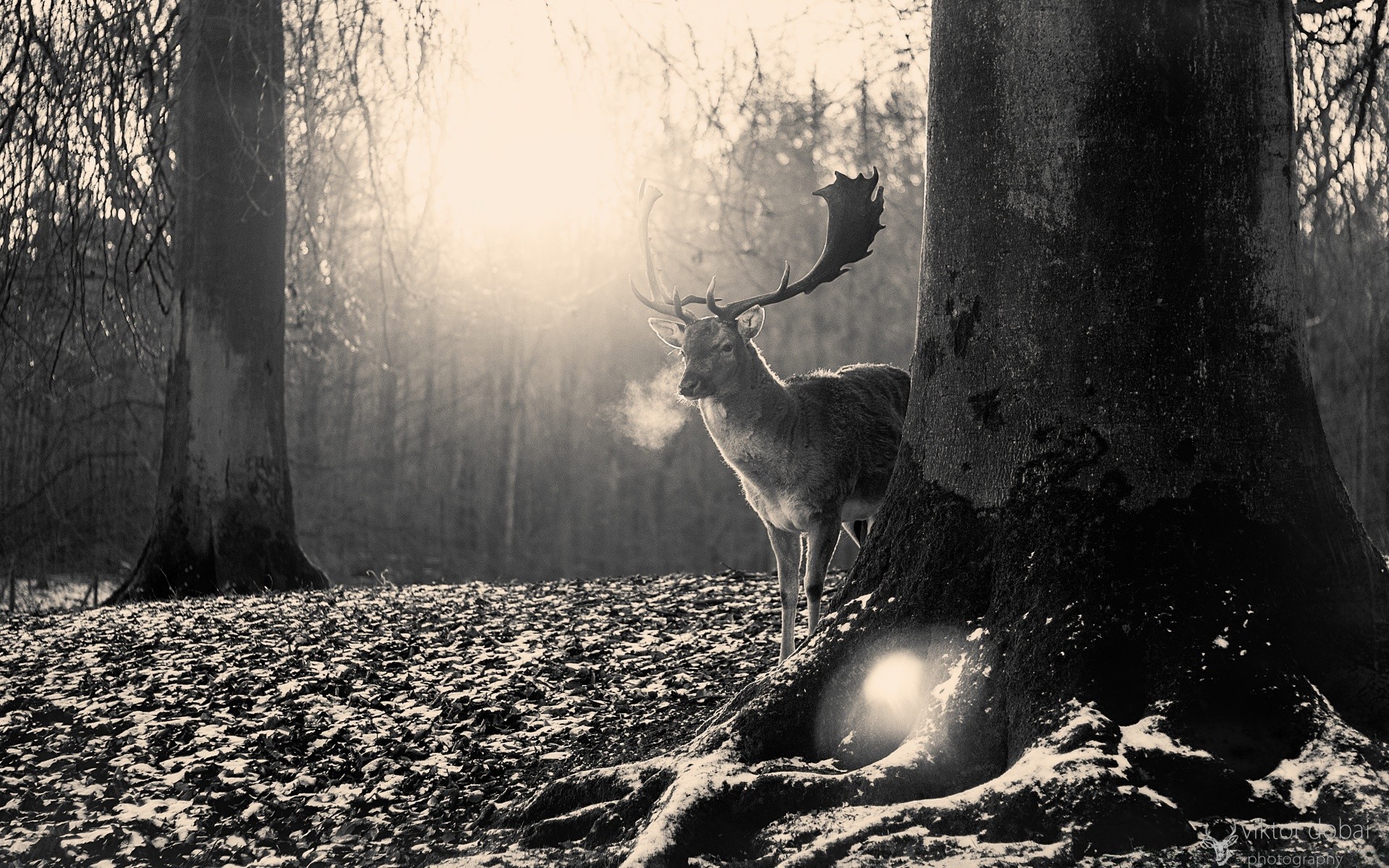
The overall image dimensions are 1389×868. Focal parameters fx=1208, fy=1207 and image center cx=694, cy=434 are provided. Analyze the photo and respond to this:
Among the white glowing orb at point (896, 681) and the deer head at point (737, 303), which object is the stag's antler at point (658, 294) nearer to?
the deer head at point (737, 303)

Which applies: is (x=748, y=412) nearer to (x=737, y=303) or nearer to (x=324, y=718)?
(x=737, y=303)

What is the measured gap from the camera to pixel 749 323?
23.9 feet

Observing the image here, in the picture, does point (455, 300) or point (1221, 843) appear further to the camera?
point (455, 300)

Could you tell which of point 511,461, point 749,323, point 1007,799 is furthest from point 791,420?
point 511,461

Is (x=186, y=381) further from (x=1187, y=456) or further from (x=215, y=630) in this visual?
(x=1187, y=456)

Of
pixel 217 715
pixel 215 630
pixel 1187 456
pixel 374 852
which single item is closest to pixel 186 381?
pixel 215 630

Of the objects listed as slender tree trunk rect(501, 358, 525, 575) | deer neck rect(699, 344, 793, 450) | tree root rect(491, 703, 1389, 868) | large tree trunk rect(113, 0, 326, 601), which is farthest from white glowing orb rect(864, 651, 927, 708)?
slender tree trunk rect(501, 358, 525, 575)

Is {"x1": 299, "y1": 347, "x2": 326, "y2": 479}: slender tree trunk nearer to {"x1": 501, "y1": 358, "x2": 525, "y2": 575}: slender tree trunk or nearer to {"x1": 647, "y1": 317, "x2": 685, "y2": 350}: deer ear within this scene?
{"x1": 501, "y1": 358, "x2": 525, "y2": 575}: slender tree trunk

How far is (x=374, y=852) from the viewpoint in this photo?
13.7 ft

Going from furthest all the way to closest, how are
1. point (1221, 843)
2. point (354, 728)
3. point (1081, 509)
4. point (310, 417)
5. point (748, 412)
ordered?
point (310, 417) → point (748, 412) → point (354, 728) → point (1081, 509) → point (1221, 843)

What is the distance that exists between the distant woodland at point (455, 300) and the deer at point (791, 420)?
0.94 m

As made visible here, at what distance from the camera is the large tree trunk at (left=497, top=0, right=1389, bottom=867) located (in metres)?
3.42

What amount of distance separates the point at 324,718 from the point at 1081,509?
11.2ft

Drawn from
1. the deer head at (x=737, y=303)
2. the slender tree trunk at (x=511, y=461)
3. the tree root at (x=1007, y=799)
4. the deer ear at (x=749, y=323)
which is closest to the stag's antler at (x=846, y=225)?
the deer head at (x=737, y=303)
